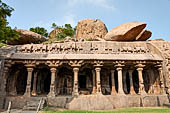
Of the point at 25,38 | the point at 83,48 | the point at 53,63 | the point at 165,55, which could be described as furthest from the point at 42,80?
the point at 165,55

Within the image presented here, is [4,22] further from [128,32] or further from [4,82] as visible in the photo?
[128,32]

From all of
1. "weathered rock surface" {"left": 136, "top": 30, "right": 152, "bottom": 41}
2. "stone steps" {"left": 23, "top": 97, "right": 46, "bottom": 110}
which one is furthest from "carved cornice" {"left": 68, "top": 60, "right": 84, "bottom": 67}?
"weathered rock surface" {"left": 136, "top": 30, "right": 152, "bottom": 41}

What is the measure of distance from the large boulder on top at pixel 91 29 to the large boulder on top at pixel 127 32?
28.4 feet

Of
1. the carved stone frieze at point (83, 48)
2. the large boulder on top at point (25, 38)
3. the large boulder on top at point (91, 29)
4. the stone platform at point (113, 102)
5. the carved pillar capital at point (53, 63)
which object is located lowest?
the stone platform at point (113, 102)

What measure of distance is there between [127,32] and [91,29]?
34.5 ft

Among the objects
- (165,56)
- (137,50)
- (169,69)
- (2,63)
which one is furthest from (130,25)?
(2,63)

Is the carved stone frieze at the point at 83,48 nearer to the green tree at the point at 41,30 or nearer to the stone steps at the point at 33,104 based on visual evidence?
the stone steps at the point at 33,104

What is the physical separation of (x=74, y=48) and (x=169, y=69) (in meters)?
8.89

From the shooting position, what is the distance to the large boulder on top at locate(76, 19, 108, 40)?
925 inches

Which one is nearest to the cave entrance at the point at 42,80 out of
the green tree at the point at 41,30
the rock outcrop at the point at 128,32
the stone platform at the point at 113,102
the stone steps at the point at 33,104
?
the stone steps at the point at 33,104

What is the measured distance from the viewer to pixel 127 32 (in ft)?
45.8

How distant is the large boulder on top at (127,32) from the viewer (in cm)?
1390

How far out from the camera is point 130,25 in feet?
46.8

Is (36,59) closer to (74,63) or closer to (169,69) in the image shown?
(74,63)
